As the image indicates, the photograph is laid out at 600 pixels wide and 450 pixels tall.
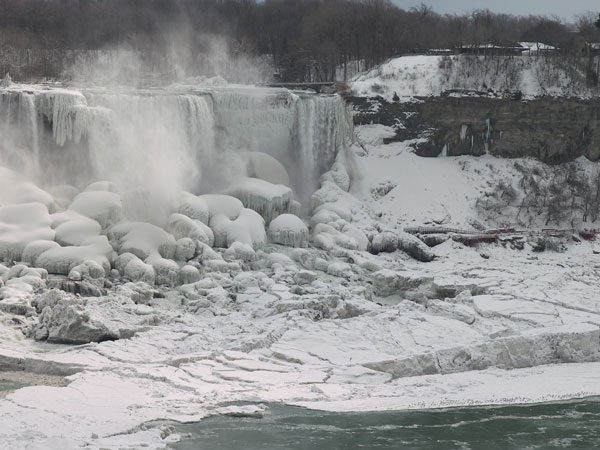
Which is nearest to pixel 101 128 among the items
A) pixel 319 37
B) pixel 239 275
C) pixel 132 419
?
pixel 239 275

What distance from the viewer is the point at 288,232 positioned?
26156 millimetres

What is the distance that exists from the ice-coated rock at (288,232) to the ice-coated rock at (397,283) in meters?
3.21

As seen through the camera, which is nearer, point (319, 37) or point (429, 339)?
point (429, 339)

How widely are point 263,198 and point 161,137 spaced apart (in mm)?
4039

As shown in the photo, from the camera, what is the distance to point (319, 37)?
50.0m

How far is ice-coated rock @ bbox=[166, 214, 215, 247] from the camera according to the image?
79.8ft

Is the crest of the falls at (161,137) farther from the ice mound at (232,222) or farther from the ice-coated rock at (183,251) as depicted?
the ice-coated rock at (183,251)

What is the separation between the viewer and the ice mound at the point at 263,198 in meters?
27.4

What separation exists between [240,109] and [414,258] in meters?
8.34

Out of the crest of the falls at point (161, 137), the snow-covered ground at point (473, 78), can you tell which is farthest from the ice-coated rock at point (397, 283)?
the snow-covered ground at point (473, 78)

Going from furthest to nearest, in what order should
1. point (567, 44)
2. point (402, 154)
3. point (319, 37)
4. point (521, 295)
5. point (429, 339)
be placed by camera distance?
1. point (319, 37)
2. point (567, 44)
3. point (402, 154)
4. point (521, 295)
5. point (429, 339)

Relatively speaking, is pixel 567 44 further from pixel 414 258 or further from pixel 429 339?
pixel 429 339

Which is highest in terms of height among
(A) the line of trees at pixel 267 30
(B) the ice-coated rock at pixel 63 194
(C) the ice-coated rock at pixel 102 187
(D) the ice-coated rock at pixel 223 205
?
(A) the line of trees at pixel 267 30

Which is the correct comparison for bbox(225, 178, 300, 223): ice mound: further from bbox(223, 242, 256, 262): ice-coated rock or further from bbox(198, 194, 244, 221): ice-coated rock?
bbox(223, 242, 256, 262): ice-coated rock
